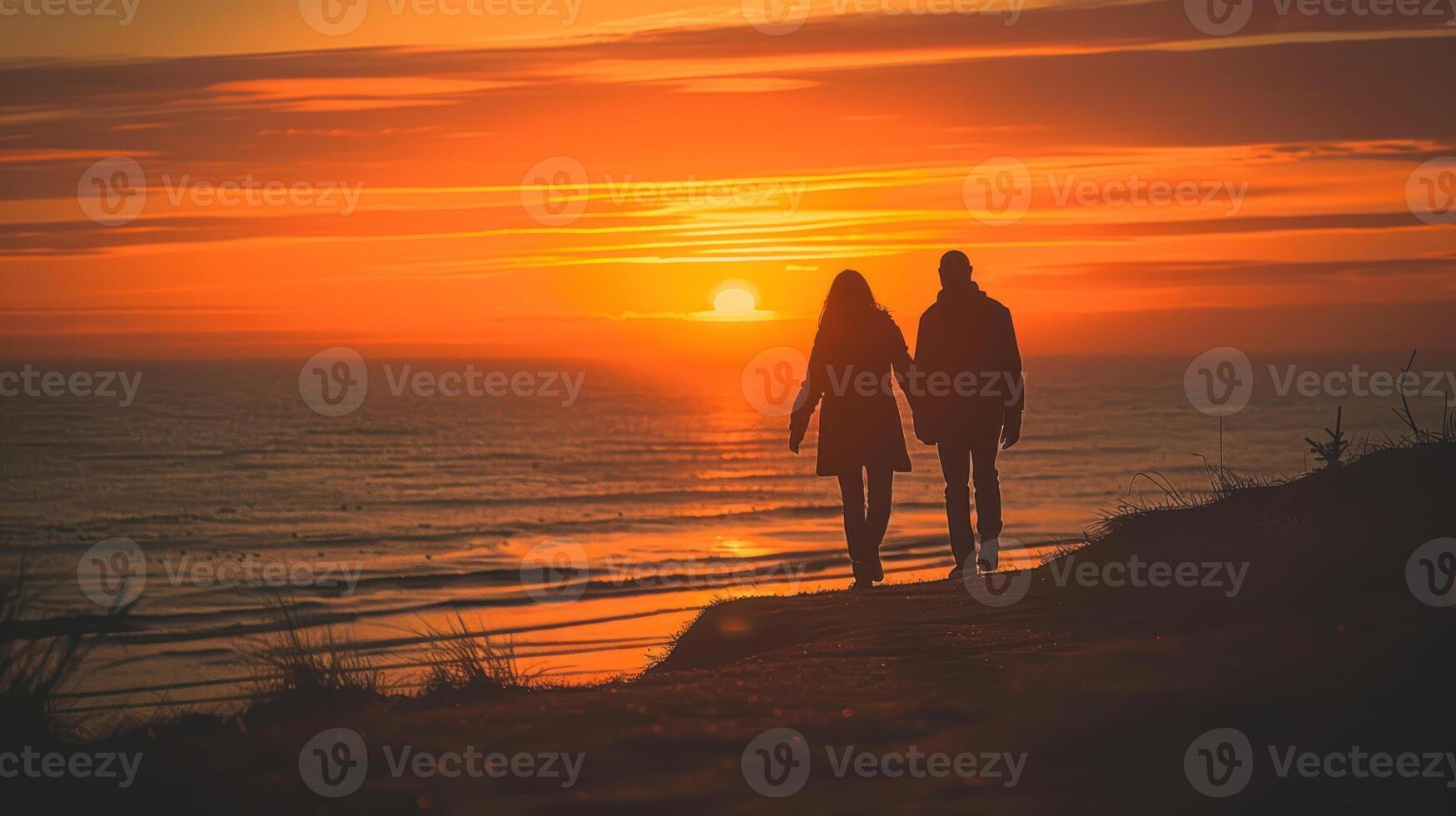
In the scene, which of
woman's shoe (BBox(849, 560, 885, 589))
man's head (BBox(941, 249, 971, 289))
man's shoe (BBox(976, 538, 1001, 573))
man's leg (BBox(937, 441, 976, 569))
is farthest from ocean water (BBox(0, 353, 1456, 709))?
man's head (BBox(941, 249, 971, 289))

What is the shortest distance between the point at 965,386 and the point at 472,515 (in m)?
31.4

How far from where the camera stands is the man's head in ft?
27.7

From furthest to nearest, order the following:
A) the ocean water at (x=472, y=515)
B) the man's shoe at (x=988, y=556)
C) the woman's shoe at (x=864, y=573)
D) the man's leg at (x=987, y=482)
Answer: the ocean water at (x=472, y=515), the man's shoe at (x=988, y=556), the man's leg at (x=987, y=482), the woman's shoe at (x=864, y=573)

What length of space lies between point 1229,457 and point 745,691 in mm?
51144

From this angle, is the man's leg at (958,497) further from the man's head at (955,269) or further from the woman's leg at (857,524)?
the man's head at (955,269)

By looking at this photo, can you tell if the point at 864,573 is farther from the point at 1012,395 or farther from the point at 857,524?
the point at 1012,395

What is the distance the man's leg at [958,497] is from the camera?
8.49 metres

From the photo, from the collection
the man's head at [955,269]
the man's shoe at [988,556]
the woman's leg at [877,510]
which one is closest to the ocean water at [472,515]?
the man's shoe at [988,556]

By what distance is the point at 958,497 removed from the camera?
8570 mm

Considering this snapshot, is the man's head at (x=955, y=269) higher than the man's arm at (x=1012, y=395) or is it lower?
higher

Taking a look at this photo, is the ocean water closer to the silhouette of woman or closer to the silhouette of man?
the silhouette of man

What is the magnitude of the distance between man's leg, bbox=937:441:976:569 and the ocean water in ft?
3.01

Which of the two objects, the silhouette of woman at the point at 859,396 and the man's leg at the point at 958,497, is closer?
the silhouette of woman at the point at 859,396

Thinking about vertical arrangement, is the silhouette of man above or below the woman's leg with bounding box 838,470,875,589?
above
